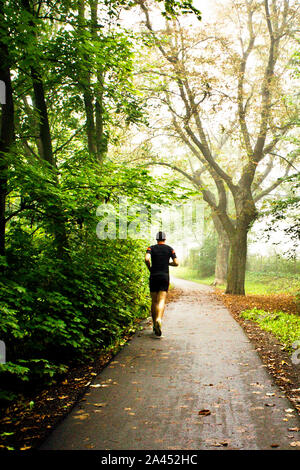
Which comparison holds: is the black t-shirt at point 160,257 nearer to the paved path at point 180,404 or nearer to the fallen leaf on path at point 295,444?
the paved path at point 180,404

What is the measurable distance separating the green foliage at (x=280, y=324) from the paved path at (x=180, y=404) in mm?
1117

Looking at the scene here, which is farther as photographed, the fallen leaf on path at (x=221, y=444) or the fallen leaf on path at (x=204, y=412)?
the fallen leaf on path at (x=204, y=412)

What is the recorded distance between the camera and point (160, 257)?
7.55 m

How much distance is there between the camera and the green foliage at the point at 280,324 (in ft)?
22.5

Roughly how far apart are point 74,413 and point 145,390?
3.41ft

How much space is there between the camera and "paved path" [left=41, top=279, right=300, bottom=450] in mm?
3053

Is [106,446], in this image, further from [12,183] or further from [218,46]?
[218,46]

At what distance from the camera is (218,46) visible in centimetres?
1379

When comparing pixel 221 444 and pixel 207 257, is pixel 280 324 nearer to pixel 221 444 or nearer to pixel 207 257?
pixel 221 444

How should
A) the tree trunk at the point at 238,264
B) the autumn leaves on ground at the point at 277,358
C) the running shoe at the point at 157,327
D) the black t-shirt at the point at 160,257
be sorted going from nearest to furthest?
the autumn leaves on ground at the point at 277,358 → the running shoe at the point at 157,327 → the black t-shirt at the point at 160,257 → the tree trunk at the point at 238,264

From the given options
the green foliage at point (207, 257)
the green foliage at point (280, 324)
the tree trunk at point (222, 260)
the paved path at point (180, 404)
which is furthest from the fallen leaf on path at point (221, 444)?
the green foliage at point (207, 257)

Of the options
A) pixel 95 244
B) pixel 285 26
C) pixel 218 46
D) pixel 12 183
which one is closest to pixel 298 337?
→ pixel 95 244

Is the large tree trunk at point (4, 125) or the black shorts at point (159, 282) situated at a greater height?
the large tree trunk at point (4, 125)

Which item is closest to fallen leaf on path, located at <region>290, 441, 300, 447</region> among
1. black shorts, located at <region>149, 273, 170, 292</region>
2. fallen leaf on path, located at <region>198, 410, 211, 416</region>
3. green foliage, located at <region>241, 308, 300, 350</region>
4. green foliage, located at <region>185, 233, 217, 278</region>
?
fallen leaf on path, located at <region>198, 410, 211, 416</region>
